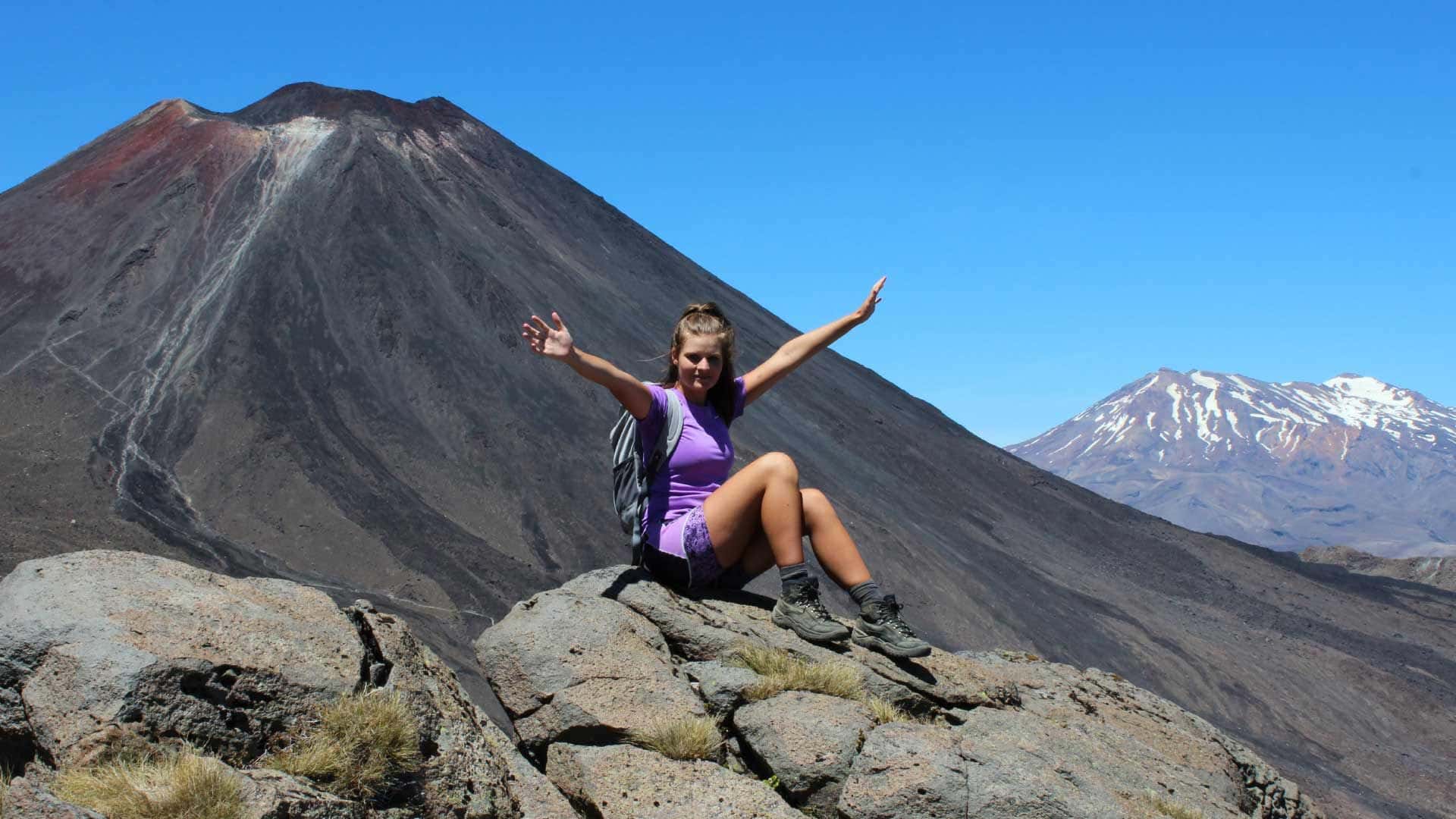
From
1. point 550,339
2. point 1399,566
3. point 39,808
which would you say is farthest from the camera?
point 1399,566

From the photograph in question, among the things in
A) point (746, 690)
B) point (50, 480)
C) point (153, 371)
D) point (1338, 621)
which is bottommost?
point (50, 480)

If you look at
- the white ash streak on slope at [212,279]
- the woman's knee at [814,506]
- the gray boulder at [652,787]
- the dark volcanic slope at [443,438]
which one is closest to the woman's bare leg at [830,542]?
the woman's knee at [814,506]

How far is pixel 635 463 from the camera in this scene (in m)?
5.32

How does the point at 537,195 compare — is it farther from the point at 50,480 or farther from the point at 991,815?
the point at 991,815

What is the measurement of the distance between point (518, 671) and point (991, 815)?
1.67 meters

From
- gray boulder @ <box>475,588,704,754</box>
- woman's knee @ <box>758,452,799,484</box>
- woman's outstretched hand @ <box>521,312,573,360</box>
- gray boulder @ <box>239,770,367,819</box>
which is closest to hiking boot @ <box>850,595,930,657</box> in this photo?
woman's knee @ <box>758,452,799,484</box>

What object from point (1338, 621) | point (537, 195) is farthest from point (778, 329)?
point (1338, 621)

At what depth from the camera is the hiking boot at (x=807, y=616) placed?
5117 mm

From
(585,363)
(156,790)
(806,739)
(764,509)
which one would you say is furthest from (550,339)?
(156,790)

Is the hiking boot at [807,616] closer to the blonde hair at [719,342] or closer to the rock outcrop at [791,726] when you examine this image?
the rock outcrop at [791,726]

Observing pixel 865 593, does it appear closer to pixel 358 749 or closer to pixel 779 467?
pixel 779 467

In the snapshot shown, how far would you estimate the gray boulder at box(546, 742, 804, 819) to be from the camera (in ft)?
12.7

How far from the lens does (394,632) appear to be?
14.1 ft

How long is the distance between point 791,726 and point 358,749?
1419mm
